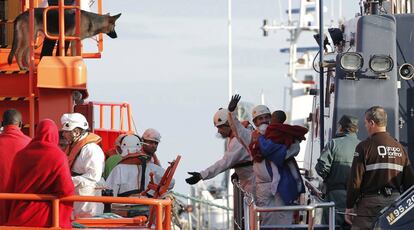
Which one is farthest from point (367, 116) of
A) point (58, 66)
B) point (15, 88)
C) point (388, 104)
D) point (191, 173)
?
point (15, 88)

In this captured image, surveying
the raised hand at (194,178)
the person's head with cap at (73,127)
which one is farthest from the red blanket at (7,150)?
the raised hand at (194,178)

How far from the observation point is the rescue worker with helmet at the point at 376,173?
12.9 meters

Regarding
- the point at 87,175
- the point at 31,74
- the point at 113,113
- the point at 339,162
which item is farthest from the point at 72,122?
the point at 113,113

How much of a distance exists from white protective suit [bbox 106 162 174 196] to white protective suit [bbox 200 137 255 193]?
999 millimetres

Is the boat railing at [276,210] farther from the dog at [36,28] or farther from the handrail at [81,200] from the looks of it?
the dog at [36,28]

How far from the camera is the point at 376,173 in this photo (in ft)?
42.4

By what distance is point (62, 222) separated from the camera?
11820mm

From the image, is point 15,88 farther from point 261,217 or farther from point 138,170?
point 261,217

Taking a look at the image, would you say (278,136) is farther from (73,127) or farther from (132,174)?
(73,127)

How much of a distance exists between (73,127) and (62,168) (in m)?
1.88

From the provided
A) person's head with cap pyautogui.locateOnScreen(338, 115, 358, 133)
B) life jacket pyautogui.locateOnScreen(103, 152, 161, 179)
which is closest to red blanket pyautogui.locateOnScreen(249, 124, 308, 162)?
person's head with cap pyautogui.locateOnScreen(338, 115, 358, 133)

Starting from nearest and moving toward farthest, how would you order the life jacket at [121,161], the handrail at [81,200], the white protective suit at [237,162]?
the handrail at [81,200], the life jacket at [121,161], the white protective suit at [237,162]

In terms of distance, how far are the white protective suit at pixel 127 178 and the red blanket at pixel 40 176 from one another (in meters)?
2.35

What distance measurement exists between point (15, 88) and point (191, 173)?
2.53 metres
